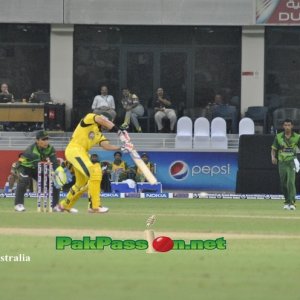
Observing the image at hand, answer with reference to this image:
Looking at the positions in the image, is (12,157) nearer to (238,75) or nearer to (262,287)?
(238,75)

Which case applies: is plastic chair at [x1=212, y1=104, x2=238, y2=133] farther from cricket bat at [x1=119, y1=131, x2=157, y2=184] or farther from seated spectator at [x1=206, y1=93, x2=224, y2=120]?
cricket bat at [x1=119, y1=131, x2=157, y2=184]

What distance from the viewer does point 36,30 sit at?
37.6 m

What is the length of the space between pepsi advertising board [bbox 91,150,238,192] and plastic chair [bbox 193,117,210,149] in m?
0.56

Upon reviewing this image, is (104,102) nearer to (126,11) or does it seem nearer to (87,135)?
(126,11)

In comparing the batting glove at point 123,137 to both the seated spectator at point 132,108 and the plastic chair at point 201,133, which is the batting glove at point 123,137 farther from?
the seated spectator at point 132,108

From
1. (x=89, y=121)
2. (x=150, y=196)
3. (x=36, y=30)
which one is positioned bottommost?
(x=150, y=196)

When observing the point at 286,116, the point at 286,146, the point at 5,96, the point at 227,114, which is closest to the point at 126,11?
the point at 227,114

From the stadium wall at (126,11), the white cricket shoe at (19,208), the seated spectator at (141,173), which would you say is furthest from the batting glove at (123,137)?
the stadium wall at (126,11)

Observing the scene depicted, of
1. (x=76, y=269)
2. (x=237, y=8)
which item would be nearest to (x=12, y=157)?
(x=237, y=8)

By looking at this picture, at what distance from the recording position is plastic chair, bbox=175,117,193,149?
33812mm

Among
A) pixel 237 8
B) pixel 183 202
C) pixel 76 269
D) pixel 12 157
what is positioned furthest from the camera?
pixel 237 8

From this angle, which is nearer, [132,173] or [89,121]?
[89,121]

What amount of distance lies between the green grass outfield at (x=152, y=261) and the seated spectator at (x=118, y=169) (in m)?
9.48

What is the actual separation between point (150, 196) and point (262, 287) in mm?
18466
